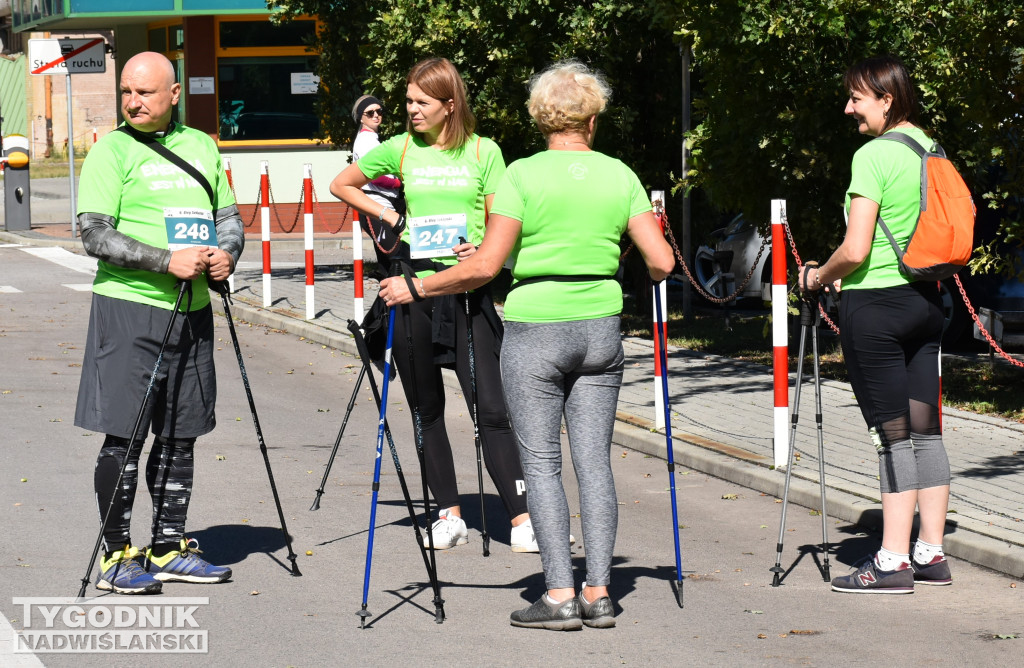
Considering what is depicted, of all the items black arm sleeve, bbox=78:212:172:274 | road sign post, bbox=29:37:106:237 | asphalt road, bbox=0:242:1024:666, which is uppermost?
road sign post, bbox=29:37:106:237

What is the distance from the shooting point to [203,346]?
239 inches

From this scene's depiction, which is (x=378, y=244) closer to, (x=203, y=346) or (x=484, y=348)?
(x=484, y=348)

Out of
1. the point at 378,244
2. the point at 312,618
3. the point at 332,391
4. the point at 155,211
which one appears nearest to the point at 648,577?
the point at 312,618

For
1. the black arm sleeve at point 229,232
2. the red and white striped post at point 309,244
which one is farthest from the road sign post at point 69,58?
the black arm sleeve at point 229,232

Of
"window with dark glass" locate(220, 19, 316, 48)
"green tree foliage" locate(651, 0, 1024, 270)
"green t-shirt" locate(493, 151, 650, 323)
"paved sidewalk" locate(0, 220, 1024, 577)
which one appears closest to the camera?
"green t-shirt" locate(493, 151, 650, 323)

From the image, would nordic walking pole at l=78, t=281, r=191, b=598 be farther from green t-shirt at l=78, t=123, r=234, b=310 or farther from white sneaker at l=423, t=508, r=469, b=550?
white sneaker at l=423, t=508, r=469, b=550

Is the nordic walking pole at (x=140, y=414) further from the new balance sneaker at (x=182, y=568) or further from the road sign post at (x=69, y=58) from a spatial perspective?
the road sign post at (x=69, y=58)

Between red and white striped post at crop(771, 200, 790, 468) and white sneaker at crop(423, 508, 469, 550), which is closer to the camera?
white sneaker at crop(423, 508, 469, 550)

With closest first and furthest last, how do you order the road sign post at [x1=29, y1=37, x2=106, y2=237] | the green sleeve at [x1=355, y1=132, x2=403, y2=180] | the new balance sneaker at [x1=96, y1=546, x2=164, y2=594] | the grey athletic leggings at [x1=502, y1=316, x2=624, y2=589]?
the grey athletic leggings at [x1=502, y1=316, x2=624, y2=589] → the new balance sneaker at [x1=96, y1=546, x2=164, y2=594] → the green sleeve at [x1=355, y1=132, x2=403, y2=180] → the road sign post at [x1=29, y1=37, x2=106, y2=237]

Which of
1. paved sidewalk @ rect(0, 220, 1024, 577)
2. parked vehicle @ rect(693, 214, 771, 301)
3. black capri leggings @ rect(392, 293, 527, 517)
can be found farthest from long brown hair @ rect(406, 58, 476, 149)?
parked vehicle @ rect(693, 214, 771, 301)

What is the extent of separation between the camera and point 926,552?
→ 6195 mm

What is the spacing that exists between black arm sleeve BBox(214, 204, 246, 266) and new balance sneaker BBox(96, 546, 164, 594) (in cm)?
126

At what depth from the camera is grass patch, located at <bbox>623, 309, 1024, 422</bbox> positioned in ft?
34.4

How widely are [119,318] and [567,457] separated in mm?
3905
